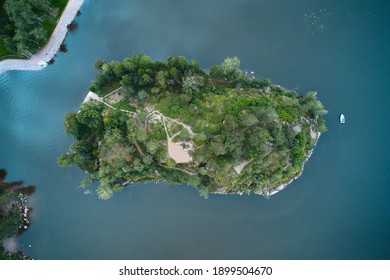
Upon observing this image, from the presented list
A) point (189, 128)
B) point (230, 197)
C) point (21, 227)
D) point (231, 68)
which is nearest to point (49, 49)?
point (189, 128)

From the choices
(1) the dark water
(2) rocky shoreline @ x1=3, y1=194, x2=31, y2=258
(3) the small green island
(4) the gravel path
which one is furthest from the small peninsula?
(4) the gravel path

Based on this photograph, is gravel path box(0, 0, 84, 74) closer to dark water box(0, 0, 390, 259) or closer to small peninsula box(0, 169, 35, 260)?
dark water box(0, 0, 390, 259)

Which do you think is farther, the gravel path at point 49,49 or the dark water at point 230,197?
the gravel path at point 49,49

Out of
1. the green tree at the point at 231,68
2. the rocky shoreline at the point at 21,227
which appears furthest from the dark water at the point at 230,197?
the green tree at the point at 231,68

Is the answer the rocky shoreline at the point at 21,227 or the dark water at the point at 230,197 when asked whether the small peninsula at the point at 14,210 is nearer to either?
the rocky shoreline at the point at 21,227

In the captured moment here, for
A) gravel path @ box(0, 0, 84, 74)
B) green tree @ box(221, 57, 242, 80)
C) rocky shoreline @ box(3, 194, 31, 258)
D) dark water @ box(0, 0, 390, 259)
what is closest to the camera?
green tree @ box(221, 57, 242, 80)

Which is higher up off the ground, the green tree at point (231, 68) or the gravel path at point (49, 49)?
the gravel path at point (49, 49)

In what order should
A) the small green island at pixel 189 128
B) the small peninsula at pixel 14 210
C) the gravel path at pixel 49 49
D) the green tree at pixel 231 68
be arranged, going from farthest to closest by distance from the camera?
the gravel path at pixel 49 49 < the small peninsula at pixel 14 210 < the green tree at pixel 231 68 < the small green island at pixel 189 128
